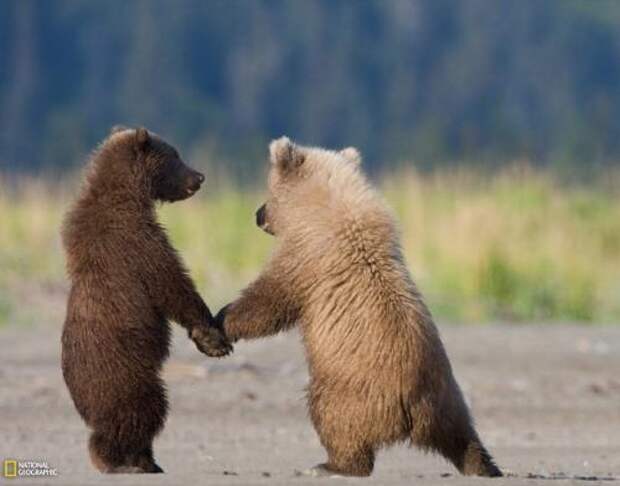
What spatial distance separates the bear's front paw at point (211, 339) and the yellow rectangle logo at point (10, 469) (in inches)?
38.7

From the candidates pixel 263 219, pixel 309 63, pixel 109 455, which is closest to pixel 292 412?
pixel 263 219

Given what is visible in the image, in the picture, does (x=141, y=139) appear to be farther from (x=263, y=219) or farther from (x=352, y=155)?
(x=352, y=155)

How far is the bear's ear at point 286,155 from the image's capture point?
30.7 feet

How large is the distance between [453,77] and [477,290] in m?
76.4

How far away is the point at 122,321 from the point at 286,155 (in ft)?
3.55

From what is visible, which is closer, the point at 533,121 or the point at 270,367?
the point at 270,367

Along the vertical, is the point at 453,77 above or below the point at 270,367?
above

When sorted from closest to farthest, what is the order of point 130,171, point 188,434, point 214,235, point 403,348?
point 403,348 < point 130,171 < point 188,434 < point 214,235

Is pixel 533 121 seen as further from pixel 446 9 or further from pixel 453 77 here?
pixel 446 9

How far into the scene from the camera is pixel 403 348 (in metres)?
8.80

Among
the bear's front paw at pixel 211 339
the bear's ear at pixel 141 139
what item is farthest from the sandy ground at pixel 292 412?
the bear's ear at pixel 141 139

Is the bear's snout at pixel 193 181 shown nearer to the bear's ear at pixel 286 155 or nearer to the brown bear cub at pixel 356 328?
the bear's ear at pixel 286 155

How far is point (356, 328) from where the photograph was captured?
8.85 meters

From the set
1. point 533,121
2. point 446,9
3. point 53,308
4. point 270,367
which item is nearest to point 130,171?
point 270,367
